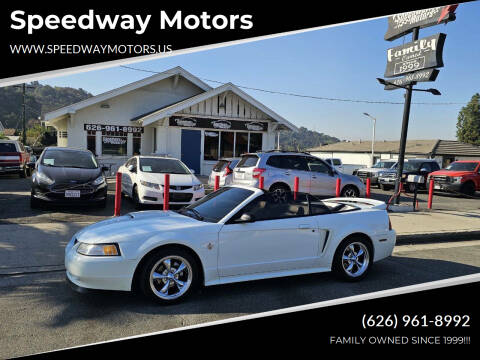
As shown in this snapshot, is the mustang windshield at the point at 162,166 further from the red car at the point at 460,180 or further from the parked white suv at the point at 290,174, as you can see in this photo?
the red car at the point at 460,180

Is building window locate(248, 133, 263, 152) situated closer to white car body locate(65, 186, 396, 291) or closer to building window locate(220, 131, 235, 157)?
building window locate(220, 131, 235, 157)

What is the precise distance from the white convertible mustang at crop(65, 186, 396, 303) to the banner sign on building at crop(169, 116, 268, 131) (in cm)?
1403

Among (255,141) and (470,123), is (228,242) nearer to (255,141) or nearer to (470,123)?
(255,141)

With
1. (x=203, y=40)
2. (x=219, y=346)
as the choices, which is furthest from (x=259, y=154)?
(x=219, y=346)

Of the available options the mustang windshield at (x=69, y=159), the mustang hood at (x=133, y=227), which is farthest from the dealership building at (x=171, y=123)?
the mustang hood at (x=133, y=227)

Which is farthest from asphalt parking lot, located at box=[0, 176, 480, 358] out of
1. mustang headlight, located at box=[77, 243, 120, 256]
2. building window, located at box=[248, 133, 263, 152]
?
building window, located at box=[248, 133, 263, 152]

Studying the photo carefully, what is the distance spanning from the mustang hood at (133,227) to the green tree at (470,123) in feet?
218

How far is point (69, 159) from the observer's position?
10148 millimetres

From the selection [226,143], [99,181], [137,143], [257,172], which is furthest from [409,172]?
[99,181]

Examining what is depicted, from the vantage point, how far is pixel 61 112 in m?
17.9

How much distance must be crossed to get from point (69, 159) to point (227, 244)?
24.0ft

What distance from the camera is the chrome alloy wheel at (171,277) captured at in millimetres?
4168

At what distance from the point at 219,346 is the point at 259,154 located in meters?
8.66

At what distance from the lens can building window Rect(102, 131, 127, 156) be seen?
19688mm
